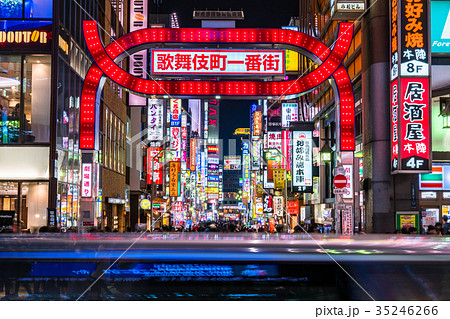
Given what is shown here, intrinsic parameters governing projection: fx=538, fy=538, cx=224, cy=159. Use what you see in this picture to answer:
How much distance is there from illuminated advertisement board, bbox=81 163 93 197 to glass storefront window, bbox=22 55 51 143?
1207cm

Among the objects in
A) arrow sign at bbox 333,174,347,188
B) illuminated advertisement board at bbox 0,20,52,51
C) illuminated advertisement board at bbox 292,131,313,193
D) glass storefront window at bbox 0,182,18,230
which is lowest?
glass storefront window at bbox 0,182,18,230

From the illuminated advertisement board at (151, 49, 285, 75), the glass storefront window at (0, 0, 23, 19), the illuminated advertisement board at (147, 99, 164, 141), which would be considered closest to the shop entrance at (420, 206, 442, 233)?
the illuminated advertisement board at (151, 49, 285, 75)

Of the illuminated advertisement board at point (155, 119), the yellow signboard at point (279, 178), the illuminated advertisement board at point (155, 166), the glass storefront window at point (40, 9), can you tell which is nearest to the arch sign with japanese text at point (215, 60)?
the glass storefront window at point (40, 9)

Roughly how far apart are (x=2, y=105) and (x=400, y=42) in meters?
20.0

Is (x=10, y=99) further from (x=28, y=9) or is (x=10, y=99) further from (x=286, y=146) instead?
(x=286, y=146)

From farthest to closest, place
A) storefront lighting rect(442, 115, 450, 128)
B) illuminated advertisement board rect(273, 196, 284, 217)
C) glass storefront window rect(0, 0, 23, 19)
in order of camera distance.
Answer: illuminated advertisement board rect(273, 196, 284, 217) < glass storefront window rect(0, 0, 23, 19) < storefront lighting rect(442, 115, 450, 128)

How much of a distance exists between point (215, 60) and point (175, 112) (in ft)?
175

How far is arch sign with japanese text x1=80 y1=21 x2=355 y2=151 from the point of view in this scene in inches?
732

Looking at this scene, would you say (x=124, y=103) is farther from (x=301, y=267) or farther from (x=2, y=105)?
(x=301, y=267)

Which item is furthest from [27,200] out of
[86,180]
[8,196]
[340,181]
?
[340,181]

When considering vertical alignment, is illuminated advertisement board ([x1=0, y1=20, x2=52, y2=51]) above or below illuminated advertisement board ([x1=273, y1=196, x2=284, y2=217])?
above

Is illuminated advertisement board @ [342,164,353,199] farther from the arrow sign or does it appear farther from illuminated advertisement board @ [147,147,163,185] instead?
illuminated advertisement board @ [147,147,163,185]

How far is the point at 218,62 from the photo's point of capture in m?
19.0

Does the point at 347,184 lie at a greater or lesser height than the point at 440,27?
lesser
